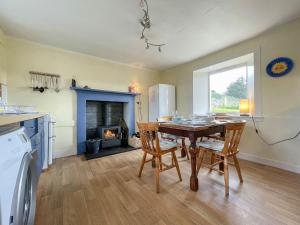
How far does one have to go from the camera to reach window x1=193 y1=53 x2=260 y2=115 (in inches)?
110

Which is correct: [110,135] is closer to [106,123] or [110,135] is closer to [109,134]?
[109,134]

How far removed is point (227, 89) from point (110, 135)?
3.22 metres

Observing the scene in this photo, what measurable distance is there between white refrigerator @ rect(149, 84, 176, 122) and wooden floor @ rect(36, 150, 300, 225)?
2.03m

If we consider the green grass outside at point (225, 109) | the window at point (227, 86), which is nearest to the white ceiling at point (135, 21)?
the window at point (227, 86)

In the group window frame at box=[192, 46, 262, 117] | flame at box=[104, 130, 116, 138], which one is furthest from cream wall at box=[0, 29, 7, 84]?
window frame at box=[192, 46, 262, 117]

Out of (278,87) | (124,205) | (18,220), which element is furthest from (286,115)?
(18,220)

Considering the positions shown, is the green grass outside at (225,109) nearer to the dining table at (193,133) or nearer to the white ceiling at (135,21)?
the white ceiling at (135,21)

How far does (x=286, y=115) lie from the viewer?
2.27 metres

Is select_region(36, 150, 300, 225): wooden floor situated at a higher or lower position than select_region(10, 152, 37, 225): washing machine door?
lower

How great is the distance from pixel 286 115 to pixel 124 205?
2.82m

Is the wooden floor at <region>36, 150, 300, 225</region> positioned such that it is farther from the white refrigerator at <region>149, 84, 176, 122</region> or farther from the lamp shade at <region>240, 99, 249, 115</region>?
the white refrigerator at <region>149, 84, 176, 122</region>

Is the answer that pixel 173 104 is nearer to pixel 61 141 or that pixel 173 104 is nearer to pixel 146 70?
pixel 146 70

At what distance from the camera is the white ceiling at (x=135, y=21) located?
179cm

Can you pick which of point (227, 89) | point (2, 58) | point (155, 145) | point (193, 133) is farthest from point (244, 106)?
point (2, 58)
